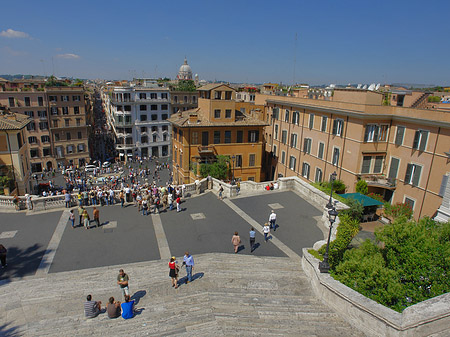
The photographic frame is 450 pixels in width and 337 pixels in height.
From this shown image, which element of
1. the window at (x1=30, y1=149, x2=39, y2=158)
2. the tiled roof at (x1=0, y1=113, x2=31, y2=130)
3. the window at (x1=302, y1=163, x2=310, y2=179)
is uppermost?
the tiled roof at (x1=0, y1=113, x2=31, y2=130)

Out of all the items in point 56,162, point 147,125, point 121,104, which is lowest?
point 56,162

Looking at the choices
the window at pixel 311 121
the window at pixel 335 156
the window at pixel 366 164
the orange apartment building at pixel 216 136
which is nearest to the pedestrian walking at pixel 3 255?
the orange apartment building at pixel 216 136

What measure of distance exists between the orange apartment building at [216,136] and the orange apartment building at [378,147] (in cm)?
557

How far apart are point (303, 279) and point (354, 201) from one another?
29.5ft

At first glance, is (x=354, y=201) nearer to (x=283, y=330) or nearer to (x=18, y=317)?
(x=283, y=330)

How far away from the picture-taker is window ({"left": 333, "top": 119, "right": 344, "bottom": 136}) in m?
30.1

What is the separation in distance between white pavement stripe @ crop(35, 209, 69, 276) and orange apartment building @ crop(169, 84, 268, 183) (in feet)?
52.2

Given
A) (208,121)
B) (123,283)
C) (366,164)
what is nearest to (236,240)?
(123,283)

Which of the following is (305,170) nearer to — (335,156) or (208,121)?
(335,156)

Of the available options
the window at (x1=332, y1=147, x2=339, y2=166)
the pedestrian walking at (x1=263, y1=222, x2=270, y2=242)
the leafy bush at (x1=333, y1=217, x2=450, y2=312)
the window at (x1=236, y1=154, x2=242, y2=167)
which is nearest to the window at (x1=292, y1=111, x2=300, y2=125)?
the window at (x1=332, y1=147, x2=339, y2=166)

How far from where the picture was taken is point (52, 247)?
17.1 m

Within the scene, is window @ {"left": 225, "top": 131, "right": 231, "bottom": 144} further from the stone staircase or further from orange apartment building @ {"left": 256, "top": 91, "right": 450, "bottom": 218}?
the stone staircase

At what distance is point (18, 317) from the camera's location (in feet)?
37.4

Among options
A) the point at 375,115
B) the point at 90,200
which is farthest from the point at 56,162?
the point at 375,115
